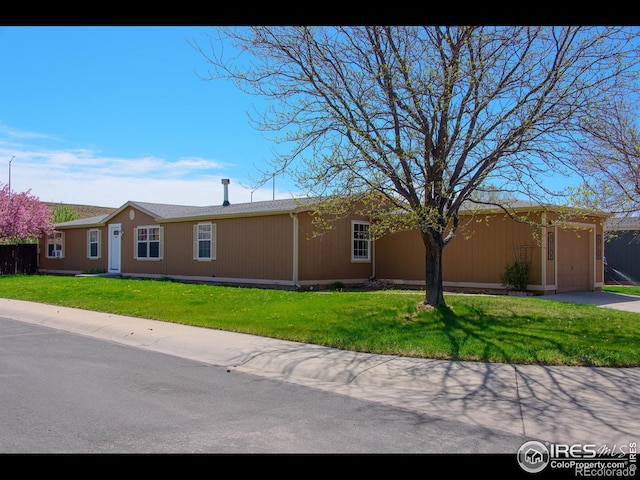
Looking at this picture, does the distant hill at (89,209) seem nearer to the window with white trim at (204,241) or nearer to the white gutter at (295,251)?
the window with white trim at (204,241)

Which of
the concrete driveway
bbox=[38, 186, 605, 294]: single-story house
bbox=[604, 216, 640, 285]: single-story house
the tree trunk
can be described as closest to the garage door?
bbox=[38, 186, 605, 294]: single-story house

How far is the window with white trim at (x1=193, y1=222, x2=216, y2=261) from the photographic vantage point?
22.1m

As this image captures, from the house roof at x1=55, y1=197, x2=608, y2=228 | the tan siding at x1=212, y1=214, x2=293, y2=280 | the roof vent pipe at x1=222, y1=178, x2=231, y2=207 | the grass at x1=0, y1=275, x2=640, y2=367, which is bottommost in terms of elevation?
the grass at x1=0, y1=275, x2=640, y2=367

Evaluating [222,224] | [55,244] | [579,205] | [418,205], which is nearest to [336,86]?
[418,205]

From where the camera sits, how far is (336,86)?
37.6 ft

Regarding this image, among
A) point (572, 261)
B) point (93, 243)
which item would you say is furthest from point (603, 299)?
point (93, 243)

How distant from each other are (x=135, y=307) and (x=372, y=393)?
9.28 meters

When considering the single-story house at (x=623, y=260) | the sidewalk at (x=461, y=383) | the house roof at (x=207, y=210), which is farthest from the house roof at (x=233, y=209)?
the single-story house at (x=623, y=260)

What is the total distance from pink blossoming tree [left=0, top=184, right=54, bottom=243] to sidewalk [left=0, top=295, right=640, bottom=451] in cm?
2327

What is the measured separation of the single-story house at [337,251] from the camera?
692 inches

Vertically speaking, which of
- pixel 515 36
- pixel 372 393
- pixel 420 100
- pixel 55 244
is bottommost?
pixel 372 393

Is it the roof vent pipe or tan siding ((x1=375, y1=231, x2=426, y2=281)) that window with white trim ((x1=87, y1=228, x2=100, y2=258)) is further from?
tan siding ((x1=375, y1=231, x2=426, y2=281))

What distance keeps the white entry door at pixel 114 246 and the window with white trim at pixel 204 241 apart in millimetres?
6016
